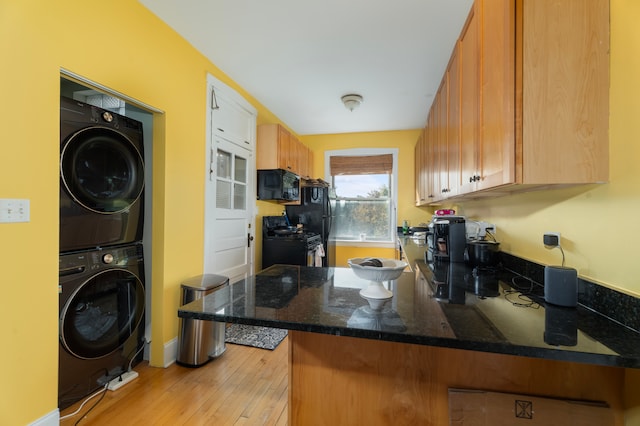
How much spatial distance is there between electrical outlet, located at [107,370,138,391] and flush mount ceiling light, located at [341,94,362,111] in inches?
132

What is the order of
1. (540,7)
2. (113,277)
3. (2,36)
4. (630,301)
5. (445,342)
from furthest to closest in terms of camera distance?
(113,277), (2,36), (540,7), (630,301), (445,342)

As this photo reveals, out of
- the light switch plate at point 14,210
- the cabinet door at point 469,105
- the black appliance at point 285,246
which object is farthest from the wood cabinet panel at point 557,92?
the black appliance at point 285,246

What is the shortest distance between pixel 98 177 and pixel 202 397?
1.61 m

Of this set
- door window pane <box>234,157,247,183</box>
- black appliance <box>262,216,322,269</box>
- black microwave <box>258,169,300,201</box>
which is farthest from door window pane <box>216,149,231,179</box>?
black appliance <box>262,216,322,269</box>

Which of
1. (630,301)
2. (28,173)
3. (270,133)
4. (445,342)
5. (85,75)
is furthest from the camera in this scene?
(270,133)

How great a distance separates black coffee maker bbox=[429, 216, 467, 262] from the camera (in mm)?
1970

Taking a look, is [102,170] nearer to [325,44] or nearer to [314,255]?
[325,44]

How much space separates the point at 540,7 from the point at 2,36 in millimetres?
2291

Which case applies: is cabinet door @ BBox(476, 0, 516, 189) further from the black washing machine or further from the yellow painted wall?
the black washing machine

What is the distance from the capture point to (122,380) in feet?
6.35

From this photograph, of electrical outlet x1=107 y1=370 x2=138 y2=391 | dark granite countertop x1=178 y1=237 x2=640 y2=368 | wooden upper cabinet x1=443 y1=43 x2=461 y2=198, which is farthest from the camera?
electrical outlet x1=107 y1=370 x2=138 y2=391

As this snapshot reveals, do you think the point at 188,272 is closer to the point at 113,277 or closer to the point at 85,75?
the point at 113,277

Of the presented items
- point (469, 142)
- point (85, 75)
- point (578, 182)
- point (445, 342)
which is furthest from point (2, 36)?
point (578, 182)

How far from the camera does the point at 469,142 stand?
1492 millimetres
